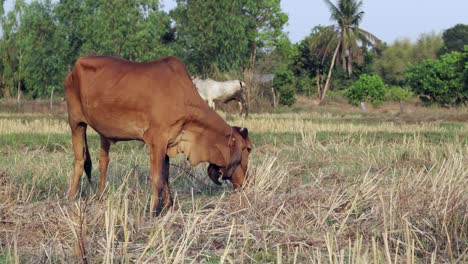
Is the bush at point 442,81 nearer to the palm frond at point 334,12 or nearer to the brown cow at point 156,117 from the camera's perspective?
the palm frond at point 334,12

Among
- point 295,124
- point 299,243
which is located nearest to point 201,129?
point 299,243

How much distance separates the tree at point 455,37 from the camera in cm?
5925

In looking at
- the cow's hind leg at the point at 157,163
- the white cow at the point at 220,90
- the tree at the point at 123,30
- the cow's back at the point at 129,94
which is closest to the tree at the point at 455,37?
the tree at the point at 123,30

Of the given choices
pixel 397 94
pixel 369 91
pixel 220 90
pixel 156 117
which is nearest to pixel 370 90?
pixel 369 91

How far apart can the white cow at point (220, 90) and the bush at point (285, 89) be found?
10.7 meters

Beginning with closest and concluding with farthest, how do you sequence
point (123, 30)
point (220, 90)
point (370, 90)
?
point (220, 90)
point (123, 30)
point (370, 90)

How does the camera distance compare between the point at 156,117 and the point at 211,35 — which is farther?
the point at 211,35

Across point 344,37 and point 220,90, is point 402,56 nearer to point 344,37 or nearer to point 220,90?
point 344,37

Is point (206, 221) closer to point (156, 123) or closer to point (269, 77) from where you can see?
point (156, 123)

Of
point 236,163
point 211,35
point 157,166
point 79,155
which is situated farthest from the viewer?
point 211,35

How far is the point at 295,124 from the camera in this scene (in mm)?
17078

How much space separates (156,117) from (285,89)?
2996 centimetres

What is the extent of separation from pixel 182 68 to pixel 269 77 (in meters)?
31.0

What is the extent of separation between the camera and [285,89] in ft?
118
